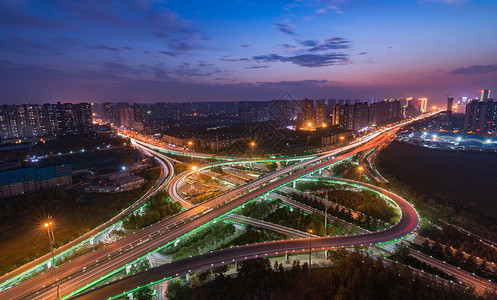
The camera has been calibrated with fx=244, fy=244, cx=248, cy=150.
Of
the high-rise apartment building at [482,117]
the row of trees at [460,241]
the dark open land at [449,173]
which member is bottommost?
the dark open land at [449,173]

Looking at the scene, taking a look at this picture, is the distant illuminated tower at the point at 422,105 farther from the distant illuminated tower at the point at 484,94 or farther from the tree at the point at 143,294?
the tree at the point at 143,294

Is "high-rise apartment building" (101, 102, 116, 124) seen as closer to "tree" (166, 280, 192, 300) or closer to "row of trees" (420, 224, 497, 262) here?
"tree" (166, 280, 192, 300)

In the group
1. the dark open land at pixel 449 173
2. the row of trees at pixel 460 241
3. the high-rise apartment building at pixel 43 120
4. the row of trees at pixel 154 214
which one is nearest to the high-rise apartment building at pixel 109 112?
the high-rise apartment building at pixel 43 120

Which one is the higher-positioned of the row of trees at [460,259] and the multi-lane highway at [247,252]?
the multi-lane highway at [247,252]

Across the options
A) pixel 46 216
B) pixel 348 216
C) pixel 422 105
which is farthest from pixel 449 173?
pixel 422 105

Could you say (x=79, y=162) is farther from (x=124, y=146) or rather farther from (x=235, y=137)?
(x=235, y=137)

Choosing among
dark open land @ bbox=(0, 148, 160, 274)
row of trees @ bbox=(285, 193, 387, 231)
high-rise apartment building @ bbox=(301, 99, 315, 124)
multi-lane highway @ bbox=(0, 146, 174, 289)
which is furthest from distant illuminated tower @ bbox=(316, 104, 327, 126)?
dark open land @ bbox=(0, 148, 160, 274)

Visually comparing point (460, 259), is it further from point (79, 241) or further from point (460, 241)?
point (79, 241)

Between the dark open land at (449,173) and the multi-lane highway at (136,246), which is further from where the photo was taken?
the dark open land at (449,173)

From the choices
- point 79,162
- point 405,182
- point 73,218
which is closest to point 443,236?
point 405,182
